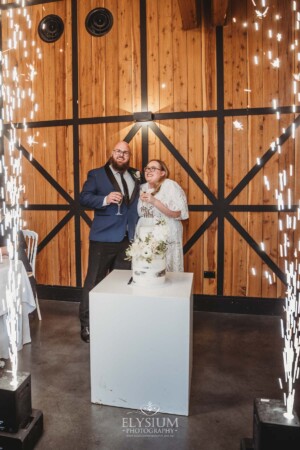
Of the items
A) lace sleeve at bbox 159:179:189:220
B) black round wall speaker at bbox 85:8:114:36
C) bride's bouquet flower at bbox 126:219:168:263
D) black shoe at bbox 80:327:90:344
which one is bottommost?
black shoe at bbox 80:327:90:344

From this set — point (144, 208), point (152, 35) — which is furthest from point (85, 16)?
point (144, 208)

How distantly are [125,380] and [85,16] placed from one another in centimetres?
448

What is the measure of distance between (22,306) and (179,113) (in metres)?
2.90

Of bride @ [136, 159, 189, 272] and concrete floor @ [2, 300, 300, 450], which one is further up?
bride @ [136, 159, 189, 272]

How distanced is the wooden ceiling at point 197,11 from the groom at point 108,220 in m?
1.59

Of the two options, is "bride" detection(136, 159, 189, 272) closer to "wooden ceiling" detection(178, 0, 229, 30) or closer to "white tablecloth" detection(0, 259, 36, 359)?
"white tablecloth" detection(0, 259, 36, 359)

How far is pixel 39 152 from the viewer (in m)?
5.11

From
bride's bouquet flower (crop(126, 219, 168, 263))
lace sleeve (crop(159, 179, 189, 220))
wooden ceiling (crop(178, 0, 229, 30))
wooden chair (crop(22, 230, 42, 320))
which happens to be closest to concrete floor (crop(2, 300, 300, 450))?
wooden chair (crop(22, 230, 42, 320))

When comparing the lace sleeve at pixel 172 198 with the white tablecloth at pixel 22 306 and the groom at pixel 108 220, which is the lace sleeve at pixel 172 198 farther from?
the white tablecloth at pixel 22 306

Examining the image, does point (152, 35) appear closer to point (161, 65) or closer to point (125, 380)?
point (161, 65)

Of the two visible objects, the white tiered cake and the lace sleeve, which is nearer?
the white tiered cake

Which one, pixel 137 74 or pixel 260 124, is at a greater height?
pixel 137 74

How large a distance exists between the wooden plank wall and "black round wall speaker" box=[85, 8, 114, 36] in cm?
7

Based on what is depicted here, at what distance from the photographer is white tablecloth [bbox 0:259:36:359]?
3.21 m
